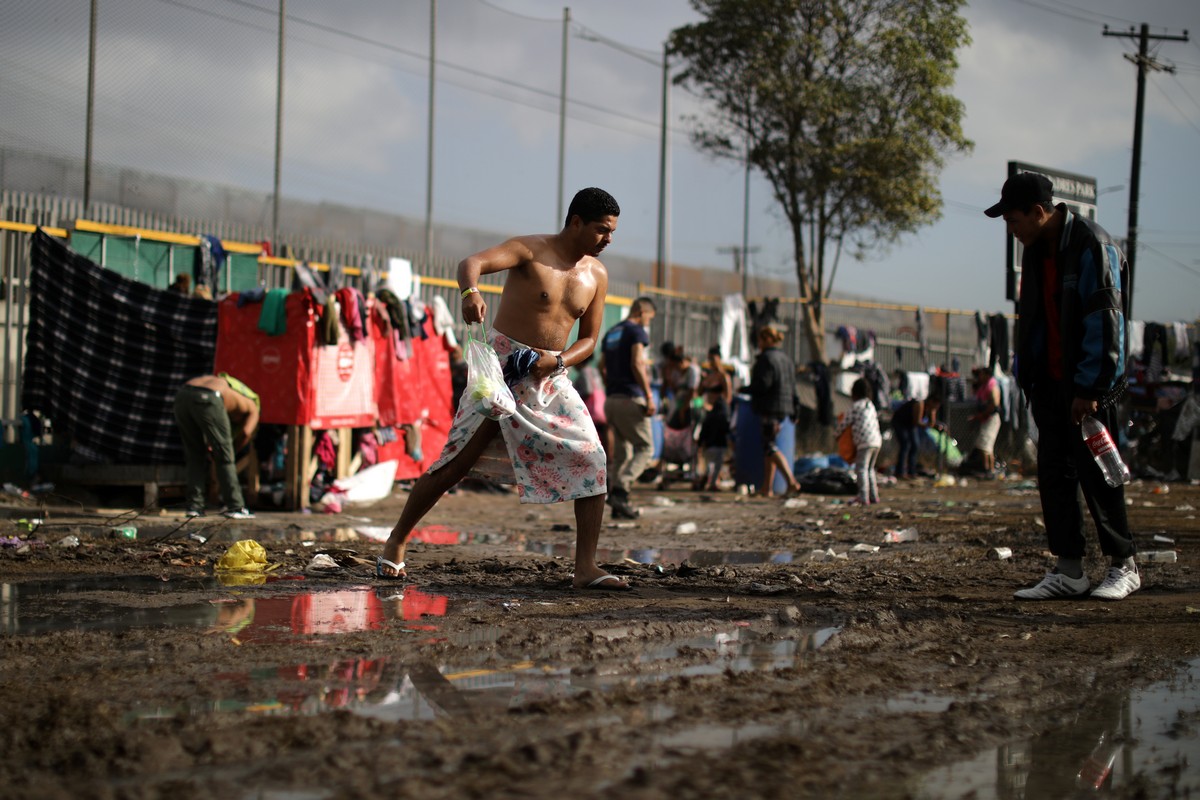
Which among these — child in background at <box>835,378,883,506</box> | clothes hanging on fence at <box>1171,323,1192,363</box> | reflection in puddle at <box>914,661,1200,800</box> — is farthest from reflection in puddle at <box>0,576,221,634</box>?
clothes hanging on fence at <box>1171,323,1192,363</box>

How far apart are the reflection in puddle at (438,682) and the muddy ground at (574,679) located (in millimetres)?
14

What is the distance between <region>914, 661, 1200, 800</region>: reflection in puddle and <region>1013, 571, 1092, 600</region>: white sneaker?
2059 mm

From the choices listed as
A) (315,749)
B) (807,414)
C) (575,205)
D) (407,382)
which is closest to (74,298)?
(407,382)

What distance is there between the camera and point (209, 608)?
16.6 ft

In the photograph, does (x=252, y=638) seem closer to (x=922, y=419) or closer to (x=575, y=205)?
(x=575, y=205)

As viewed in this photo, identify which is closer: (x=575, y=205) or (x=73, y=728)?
(x=73, y=728)

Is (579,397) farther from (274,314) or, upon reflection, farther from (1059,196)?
(1059,196)

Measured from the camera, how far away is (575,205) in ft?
19.2

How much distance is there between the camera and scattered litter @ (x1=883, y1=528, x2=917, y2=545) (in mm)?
8914

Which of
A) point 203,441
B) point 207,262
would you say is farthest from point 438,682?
point 207,262

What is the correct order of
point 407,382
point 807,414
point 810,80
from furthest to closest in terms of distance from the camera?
point 810,80, point 807,414, point 407,382

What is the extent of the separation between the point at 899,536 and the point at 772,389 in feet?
15.8

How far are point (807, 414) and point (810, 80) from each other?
34.2 ft

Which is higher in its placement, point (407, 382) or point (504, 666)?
point (407, 382)
